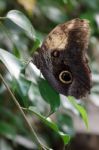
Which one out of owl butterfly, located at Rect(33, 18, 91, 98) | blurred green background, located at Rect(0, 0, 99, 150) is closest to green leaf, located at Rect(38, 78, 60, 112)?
owl butterfly, located at Rect(33, 18, 91, 98)

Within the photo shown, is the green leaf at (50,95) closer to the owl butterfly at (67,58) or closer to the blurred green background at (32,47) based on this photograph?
the owl butterfly at (67,58)

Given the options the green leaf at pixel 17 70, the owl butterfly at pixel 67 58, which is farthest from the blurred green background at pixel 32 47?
the green leaf at pixel 17 70

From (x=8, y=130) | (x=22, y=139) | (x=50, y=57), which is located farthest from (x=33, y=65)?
(x=22, y=139)

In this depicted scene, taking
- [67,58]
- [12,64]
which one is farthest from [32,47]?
[12,64]

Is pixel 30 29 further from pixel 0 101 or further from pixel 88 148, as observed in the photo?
pixel 88 148

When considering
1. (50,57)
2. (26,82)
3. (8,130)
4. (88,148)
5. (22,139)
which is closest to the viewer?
(26,82)
